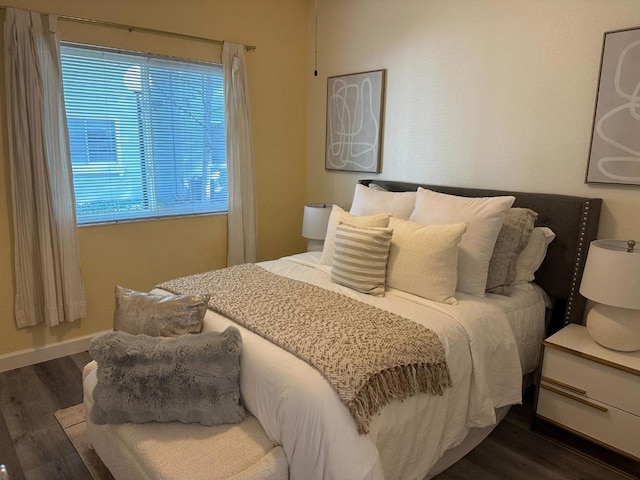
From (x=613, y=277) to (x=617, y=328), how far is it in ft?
0.89

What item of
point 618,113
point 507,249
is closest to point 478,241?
point 507,249

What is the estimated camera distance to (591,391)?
2.07m

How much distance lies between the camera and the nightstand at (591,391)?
197 centimetres

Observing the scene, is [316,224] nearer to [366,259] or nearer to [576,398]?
[366,259]

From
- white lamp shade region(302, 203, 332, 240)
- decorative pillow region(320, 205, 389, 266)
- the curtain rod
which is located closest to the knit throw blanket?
decorative pillow region(320, 205, 389, 266)

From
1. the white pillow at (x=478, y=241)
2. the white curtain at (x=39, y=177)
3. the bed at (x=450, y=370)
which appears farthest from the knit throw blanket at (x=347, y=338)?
the white curtain at (x=39, y=177)

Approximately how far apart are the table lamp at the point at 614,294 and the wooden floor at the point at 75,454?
59 centimetres

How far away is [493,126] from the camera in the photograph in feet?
9.12

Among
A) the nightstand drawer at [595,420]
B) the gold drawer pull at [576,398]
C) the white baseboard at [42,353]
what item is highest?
the gold drawer pull at [576,398]

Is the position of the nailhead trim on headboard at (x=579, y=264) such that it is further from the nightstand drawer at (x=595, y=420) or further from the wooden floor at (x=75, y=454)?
the wooden floor at (x=75, y=454)

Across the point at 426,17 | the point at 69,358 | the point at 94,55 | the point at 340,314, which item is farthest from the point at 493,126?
the point at 69,358

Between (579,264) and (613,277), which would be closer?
(613,277)

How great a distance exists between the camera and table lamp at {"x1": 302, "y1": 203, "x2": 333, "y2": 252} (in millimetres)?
3516

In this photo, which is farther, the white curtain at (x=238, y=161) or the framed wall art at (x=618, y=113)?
the white curtain at (x=238, y=161)
